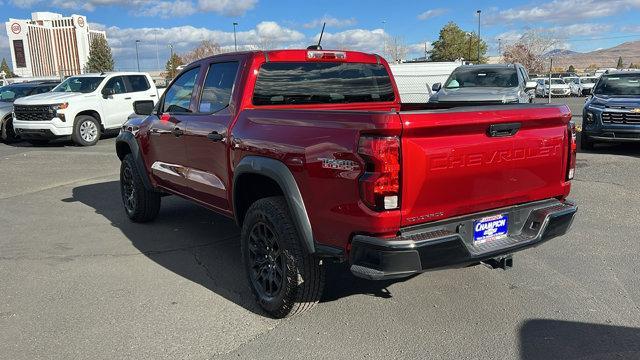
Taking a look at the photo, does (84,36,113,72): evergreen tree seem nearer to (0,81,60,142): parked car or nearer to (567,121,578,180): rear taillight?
(0,81,60,142): parked car

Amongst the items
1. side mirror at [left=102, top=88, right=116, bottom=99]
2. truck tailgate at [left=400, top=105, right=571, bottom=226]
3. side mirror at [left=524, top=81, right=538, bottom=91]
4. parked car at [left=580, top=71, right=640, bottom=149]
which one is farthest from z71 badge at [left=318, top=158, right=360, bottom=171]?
side mirror at [left=102, top=88, right=116, bottom=99]

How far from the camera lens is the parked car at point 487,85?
12.6 metres

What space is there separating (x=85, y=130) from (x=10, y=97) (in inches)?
181

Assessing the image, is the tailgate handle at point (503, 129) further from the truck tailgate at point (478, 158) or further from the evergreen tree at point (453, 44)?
the evergreen tree at point (453, 44)

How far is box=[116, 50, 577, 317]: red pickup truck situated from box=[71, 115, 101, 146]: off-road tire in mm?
10806

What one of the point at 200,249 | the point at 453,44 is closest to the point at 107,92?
the point at 200,249

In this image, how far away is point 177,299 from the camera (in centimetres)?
412

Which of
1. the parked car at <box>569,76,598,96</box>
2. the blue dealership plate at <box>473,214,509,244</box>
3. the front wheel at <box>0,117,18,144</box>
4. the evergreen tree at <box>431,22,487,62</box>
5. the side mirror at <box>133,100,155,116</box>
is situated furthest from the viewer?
the evergreen tree at <box>431,22,487,62</box>

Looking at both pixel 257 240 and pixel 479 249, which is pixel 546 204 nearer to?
pixel 479 249

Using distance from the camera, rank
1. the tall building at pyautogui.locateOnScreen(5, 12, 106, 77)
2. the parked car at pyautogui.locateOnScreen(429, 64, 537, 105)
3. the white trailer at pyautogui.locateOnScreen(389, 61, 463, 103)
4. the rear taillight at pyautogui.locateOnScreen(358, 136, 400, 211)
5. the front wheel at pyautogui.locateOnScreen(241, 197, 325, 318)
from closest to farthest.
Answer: the rear taillight at pyautogui.locateOnScreen(358, 136, 400, 211), the front wheel at pyautogui.locateOnScreen(241, 197, 325, 318), the parked car at pyautogui.locateOnScreen(429, 64, 537, 105), the white trailer at pyautogui.locateOnScreen(389, 61, 463, 103), the tall building at pyautogui.locateOnScreen(5, 12, 106, 77)

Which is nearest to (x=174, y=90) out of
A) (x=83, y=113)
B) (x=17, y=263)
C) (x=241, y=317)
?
(x=17, y=263)

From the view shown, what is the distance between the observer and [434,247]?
3.00m

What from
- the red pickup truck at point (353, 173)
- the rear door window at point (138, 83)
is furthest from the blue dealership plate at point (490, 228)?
the rear door window at point (138, 83)

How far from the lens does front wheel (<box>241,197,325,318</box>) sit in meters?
3.48
